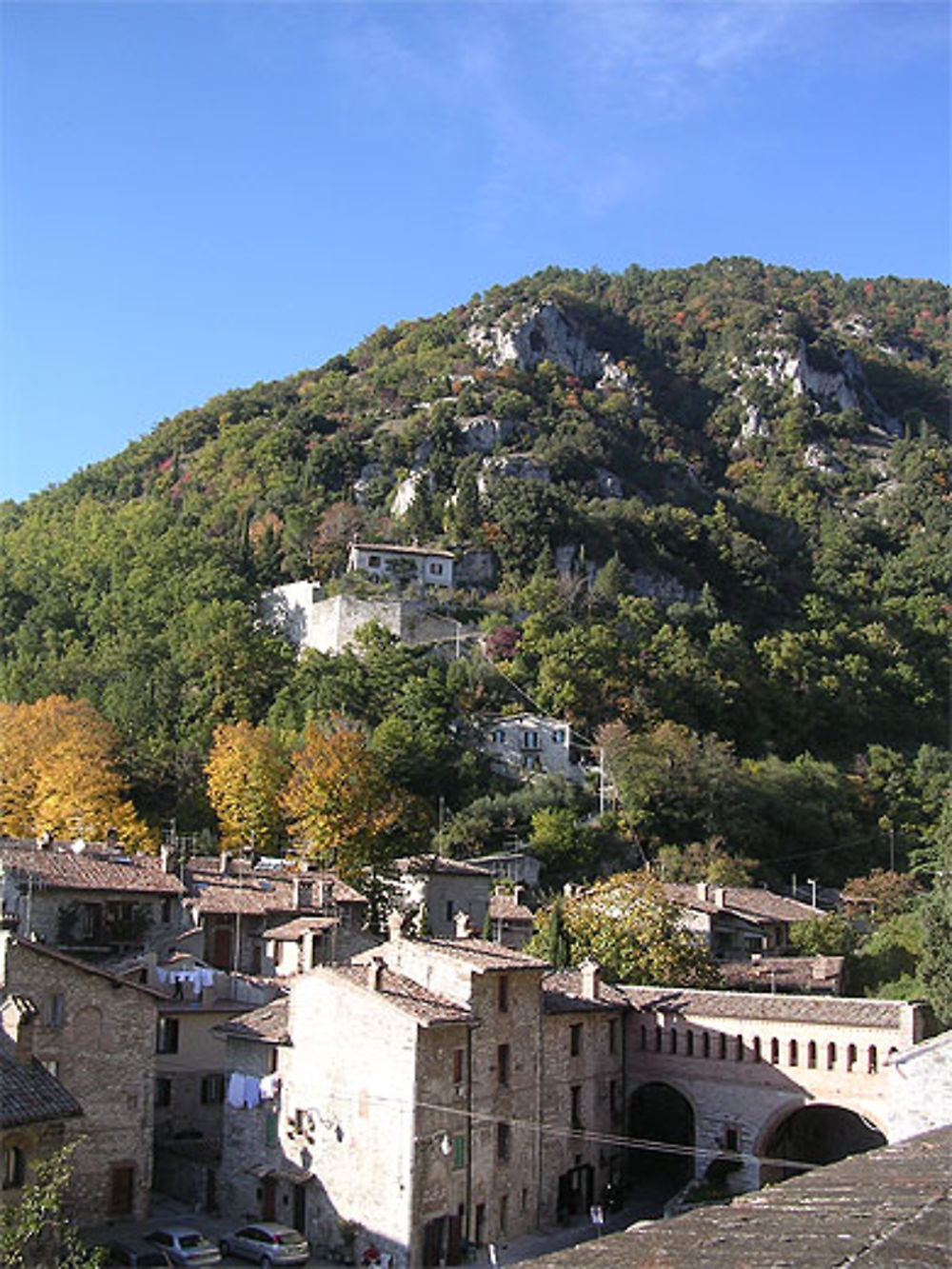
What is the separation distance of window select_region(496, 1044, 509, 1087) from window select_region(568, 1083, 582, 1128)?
10.6 feet

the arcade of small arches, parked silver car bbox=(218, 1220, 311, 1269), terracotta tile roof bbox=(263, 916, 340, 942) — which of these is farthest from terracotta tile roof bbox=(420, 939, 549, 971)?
terracotta tile roof bbox=(263, 916, 340, 942)

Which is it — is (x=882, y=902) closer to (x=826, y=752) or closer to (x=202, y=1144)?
(x=826, y=752)

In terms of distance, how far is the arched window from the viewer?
2319 centimetres

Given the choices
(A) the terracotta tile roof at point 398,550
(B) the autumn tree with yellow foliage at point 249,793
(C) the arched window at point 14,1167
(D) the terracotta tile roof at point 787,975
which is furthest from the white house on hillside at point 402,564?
(C) the arched window at point 14,1167

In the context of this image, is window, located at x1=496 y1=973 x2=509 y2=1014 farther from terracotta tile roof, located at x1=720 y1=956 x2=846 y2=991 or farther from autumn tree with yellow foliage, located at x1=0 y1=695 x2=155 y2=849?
autumn tree with yellow foliage, located at x1=0 y1=695 x2=155 y2=849

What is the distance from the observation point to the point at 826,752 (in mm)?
85875

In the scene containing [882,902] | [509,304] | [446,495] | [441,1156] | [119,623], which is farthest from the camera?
[509,304]

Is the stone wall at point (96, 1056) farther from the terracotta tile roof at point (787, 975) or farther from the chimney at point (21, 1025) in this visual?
the terracotta tile roof at point (787, 975)

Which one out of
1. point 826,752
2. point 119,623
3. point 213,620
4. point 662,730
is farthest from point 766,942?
point 119,623

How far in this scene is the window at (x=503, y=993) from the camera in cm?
3114

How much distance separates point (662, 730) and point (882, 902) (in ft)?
57.1

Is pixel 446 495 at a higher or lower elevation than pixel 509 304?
lower

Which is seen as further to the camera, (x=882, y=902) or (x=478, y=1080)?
(x=882, y=902)

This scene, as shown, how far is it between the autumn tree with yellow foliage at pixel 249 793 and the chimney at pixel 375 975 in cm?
3218
